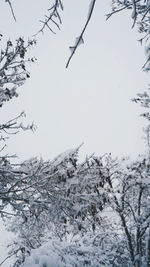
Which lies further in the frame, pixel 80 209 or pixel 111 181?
pixel 111 181

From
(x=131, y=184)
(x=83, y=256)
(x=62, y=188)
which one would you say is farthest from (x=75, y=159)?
(x=131, y=184)

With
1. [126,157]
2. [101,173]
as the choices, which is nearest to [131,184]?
[126,157]

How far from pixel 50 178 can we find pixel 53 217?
810mm

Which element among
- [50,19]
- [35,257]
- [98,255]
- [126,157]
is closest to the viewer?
[50,19]

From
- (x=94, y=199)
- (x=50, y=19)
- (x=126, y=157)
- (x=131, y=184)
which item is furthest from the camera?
(x=126, y=157)

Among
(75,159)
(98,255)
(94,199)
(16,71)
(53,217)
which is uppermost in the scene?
(16,71)

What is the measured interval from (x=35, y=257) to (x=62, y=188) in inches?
61.3

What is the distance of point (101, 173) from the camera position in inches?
205

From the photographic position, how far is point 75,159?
4977 millimetres

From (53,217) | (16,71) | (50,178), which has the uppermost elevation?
(16,71)

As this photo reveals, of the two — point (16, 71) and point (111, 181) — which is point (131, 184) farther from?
point (16, 71)

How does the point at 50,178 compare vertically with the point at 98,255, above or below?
above

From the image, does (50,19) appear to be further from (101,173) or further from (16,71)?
(16,71)

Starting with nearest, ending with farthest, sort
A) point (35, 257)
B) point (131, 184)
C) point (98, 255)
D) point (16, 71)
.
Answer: point (35, 257)
point (98, 255)
point (16, 71)
point (131, 184)
